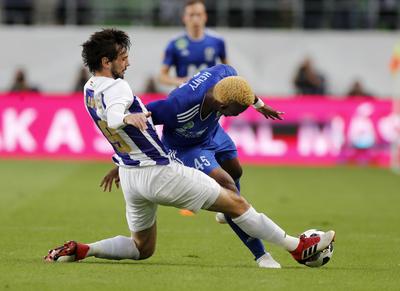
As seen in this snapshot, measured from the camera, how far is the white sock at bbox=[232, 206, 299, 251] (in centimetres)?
873

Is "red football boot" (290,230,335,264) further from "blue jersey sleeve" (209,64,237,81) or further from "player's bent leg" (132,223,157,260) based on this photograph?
"blue jersey sleeve" (209,64,237,81)

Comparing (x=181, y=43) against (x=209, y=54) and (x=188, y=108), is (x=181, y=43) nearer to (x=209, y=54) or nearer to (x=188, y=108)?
(x=209, y=54)

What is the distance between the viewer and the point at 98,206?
601 inches

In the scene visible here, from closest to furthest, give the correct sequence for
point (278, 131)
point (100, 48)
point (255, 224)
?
point (100, 48), point (255, 224), point (278, 131)

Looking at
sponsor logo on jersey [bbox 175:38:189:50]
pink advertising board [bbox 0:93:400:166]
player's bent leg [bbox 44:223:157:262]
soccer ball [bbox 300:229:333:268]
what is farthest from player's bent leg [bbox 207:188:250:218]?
pink advertising board [bbox 0:93:400:166]

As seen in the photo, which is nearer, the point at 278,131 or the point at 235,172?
the point at 235,172

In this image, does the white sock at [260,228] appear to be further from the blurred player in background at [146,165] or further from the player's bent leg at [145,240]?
the player's bent leg at [145,240]

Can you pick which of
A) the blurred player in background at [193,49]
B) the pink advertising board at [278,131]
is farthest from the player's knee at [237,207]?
the pink advertising board at [278,131]

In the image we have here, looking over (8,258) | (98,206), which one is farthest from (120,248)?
(98,206)

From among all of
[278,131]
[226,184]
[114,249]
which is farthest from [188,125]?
[278,131]

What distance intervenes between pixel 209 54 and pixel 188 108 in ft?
17.8

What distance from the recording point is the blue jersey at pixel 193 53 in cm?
1409

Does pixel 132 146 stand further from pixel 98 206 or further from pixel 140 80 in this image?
pixel 140 80

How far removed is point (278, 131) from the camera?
2402 cm
